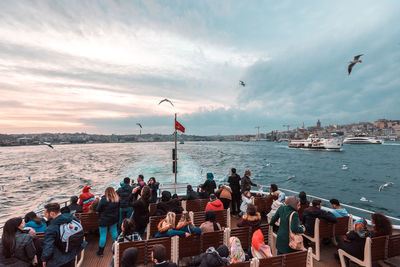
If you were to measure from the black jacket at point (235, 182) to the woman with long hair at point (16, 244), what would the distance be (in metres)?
4.90

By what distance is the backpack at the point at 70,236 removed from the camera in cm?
255

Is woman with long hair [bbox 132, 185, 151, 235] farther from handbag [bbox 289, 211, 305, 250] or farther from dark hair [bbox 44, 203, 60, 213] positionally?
handbag [bbox 289, 211, 305, 250]

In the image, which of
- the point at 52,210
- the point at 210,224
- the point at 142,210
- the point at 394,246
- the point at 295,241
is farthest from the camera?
the point at 142,210

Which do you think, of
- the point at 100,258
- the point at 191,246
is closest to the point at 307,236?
the point at 191,246

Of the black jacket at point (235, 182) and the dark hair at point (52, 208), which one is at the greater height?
the dark hair at point (52, 208)

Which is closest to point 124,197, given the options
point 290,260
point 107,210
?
point 107,210

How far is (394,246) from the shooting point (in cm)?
322

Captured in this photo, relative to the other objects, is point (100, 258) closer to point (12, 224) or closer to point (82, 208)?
point (82, 208)

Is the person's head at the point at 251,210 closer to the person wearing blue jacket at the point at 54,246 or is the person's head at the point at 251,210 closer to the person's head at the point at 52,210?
the person wearing blue jacket at the point at 54,246

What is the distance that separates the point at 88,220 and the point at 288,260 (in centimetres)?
446

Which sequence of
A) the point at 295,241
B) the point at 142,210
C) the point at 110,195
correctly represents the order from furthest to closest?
the point at 142,210
the point at 110,195
the point at 295,241

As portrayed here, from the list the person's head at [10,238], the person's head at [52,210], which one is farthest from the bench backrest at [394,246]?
the person's head at [10,238]

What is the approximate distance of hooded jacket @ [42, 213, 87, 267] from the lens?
8.21 feet

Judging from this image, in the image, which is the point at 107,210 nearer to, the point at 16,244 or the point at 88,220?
the point at 88,220
